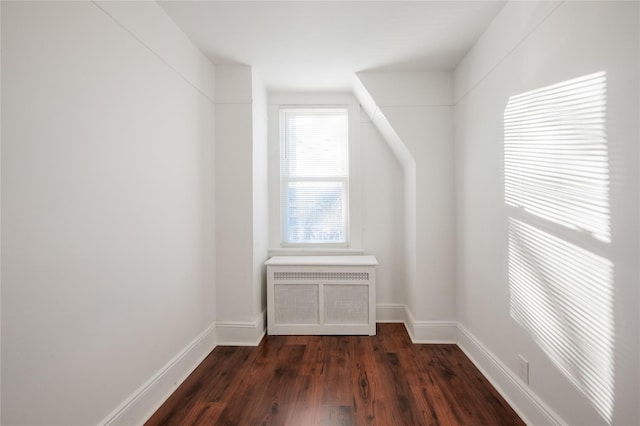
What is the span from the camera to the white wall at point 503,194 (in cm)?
113

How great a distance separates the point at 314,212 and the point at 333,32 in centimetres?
183

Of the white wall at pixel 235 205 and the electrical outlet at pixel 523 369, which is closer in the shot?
the electrical outlet at pixel 523 369

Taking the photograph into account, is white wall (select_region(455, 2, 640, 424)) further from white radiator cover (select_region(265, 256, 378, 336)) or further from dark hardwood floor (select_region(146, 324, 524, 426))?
white radiator cover (select_region(265, 256, 378, 336))

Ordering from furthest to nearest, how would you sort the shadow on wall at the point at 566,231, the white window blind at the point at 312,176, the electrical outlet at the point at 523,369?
1. the white window blind at the point at 312,176
2. the electrical outlet at the point at 523,369
3. the shadow on wall at the point at 566,231

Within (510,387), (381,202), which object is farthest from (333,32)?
(510,387)

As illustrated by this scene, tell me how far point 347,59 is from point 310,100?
0.84m

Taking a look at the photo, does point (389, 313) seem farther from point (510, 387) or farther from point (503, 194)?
point (503, 194)

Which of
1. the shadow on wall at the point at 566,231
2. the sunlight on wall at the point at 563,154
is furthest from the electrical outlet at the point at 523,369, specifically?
the sunlight on wall at the point at 563,154

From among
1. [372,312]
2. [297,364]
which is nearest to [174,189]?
[297,364]

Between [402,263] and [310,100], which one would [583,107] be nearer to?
[402,263]

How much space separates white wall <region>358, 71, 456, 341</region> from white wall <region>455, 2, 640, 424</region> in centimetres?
11

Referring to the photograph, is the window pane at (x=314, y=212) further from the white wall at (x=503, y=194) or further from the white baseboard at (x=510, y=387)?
the white baseboard at (x=510, y=387)

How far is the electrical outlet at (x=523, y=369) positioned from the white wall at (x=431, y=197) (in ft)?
3.30

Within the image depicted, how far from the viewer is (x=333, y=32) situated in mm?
2254
